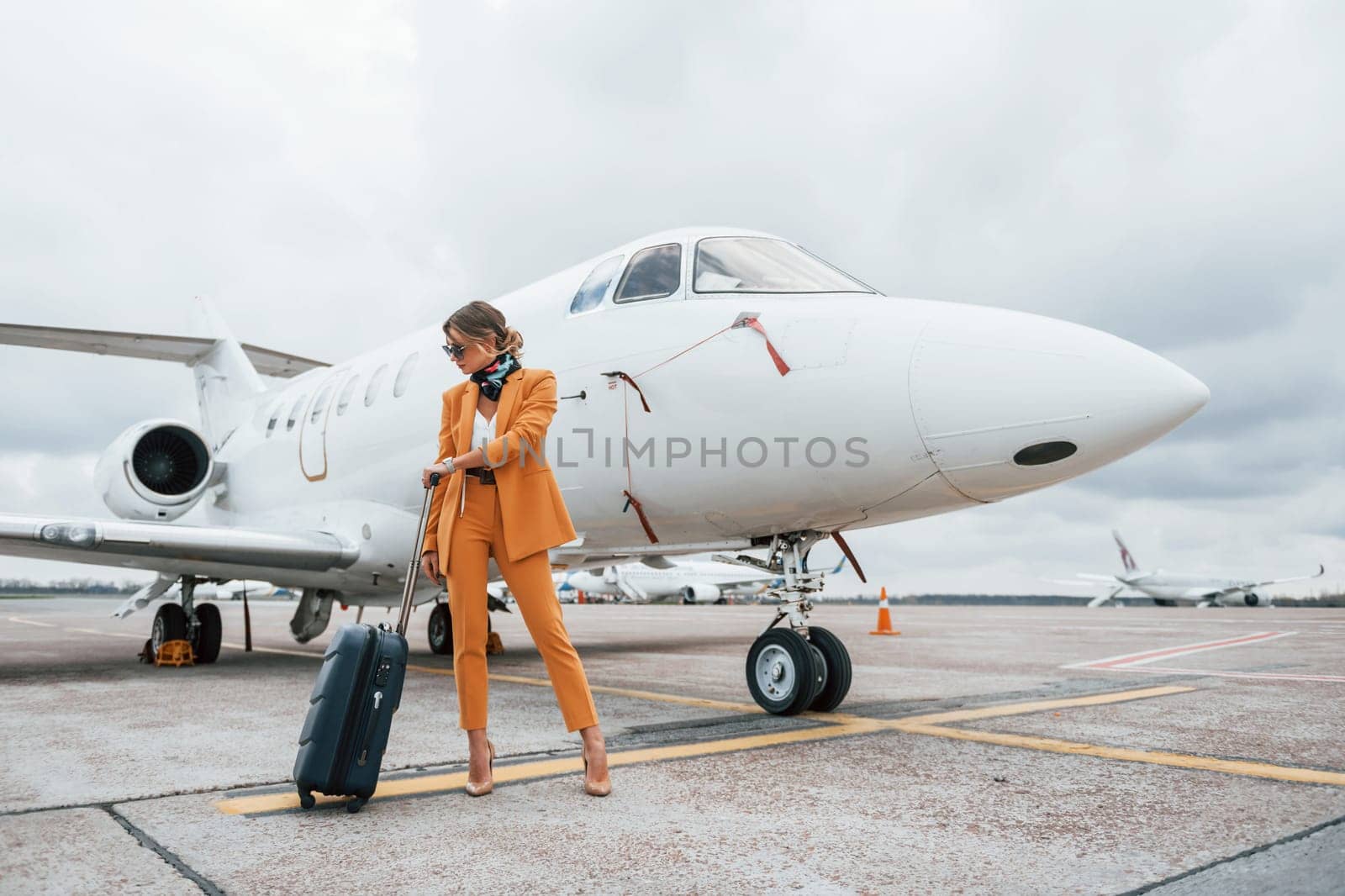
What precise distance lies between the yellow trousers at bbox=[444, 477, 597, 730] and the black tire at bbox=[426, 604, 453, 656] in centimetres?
831

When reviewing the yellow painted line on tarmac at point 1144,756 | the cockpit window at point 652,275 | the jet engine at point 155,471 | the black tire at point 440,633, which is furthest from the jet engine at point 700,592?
the yellow painted line on tarmac at point 1144,756

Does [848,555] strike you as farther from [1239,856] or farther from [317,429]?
[317,429]

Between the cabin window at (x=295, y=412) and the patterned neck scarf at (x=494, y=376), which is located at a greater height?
the cabin window at (x=295, y=412)

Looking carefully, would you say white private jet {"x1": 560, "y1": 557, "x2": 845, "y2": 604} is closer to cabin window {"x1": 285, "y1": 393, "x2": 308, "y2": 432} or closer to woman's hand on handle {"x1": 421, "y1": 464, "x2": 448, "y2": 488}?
cabin window {"x1": 285, "y1": 393, "x2": 308, "y2": 432}

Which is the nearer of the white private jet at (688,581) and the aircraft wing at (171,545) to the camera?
the aircraft wing at (171,545)

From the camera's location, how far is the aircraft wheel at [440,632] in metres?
11.8

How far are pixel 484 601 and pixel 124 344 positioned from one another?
12.2 metres

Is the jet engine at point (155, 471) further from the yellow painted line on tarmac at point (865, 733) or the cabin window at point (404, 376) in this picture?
the yellow painted line on tarmac at point (865, 733)

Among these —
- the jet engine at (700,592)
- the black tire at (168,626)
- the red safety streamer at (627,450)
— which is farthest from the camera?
the jet engine at (700,592)

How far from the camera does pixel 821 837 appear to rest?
294 centimetres

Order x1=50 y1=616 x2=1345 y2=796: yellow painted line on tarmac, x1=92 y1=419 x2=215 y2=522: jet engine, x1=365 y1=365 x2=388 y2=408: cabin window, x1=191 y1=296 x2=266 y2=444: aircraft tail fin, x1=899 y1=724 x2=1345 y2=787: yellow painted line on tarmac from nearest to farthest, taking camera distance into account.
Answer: x1=50 y1=616 x2=1345 y2=796: yellow painted line on tarmac < x1=899 y1=724 x2=1345 y2=787: yellow painted line on tarmac < x1=365 y1=365 x2=388 y2=408: cabin window < x1=92 y1=419 x2=215 y2=522: jet engine < x1=191 y1=296 x2=266 y2=444: aircraft tail fin

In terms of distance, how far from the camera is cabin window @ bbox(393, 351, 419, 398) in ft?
28.6

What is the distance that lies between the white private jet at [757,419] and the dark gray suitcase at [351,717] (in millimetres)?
1029

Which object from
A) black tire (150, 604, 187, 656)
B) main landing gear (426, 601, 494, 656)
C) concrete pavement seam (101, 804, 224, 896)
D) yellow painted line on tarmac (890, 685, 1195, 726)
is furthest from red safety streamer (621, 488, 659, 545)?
black tire (150, 604, 187, 656)
